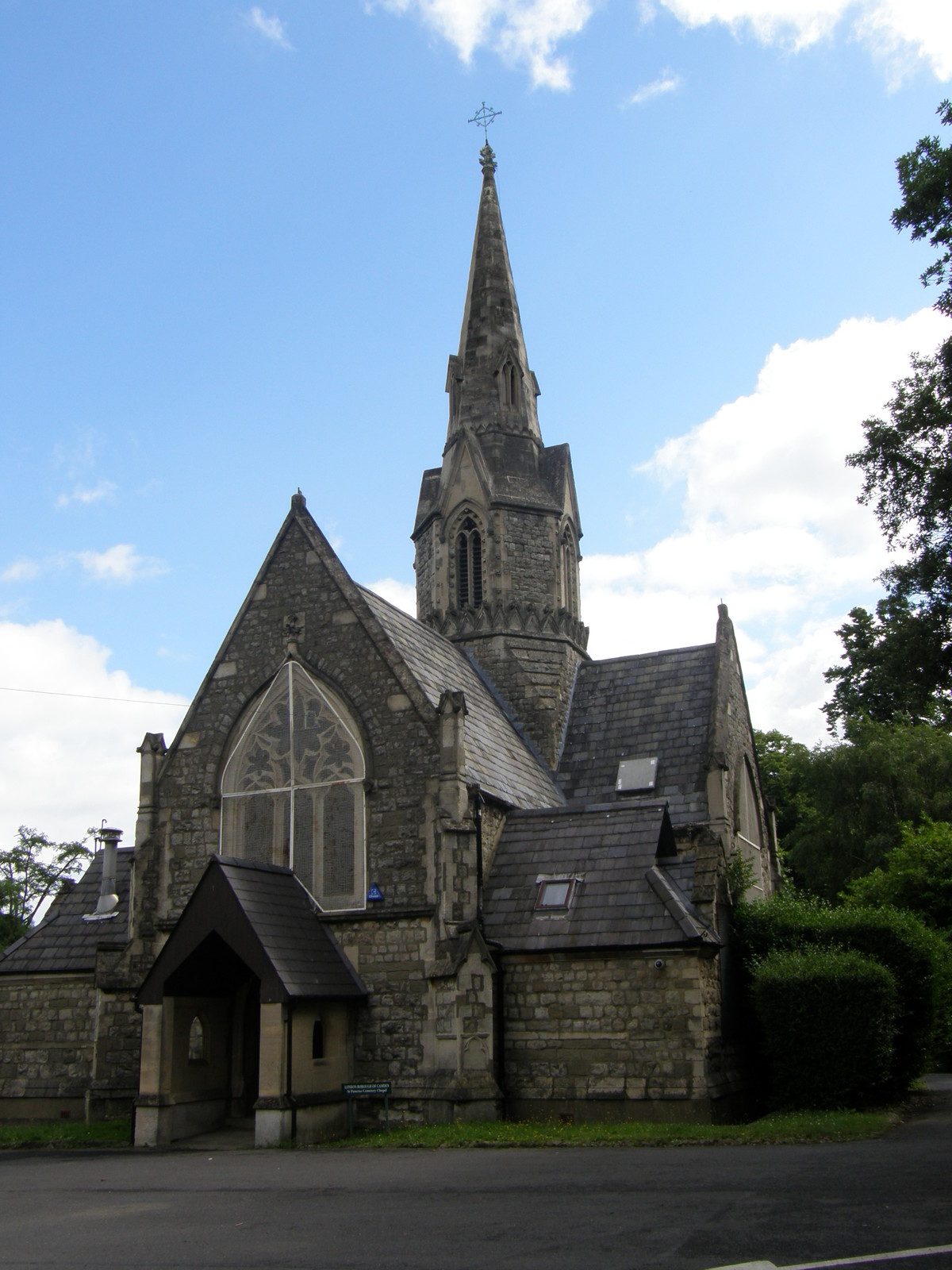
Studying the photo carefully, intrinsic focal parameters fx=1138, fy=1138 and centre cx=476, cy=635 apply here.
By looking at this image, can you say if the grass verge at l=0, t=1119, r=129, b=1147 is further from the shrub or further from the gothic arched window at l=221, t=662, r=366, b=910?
the shrub

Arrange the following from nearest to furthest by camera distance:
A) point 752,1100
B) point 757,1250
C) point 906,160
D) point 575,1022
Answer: point 757,1250 < point 906,160 < point 575,1022 < point 752,1100

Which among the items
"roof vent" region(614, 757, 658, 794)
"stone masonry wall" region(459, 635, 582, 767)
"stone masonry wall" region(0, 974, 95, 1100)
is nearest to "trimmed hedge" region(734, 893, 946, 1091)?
"roof vent" region(614, 757, 658, 794)

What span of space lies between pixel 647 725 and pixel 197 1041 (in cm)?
1110

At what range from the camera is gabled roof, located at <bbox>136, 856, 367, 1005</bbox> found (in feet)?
54.2

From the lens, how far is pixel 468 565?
28.0 metres

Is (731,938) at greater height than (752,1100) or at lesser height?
greater

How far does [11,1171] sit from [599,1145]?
7429 millimetres

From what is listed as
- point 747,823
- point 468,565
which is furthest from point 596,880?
point 468,565

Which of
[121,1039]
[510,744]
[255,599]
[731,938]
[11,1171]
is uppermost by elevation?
[255,599]

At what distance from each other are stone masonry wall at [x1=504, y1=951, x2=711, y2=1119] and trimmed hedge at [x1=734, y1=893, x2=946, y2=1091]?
268cm

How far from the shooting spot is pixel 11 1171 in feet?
47.3

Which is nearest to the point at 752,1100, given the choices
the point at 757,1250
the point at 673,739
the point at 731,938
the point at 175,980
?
the point at 731,938

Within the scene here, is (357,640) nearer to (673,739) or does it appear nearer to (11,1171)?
(673,739)

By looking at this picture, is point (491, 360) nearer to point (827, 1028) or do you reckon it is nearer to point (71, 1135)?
point (827, 1028)
